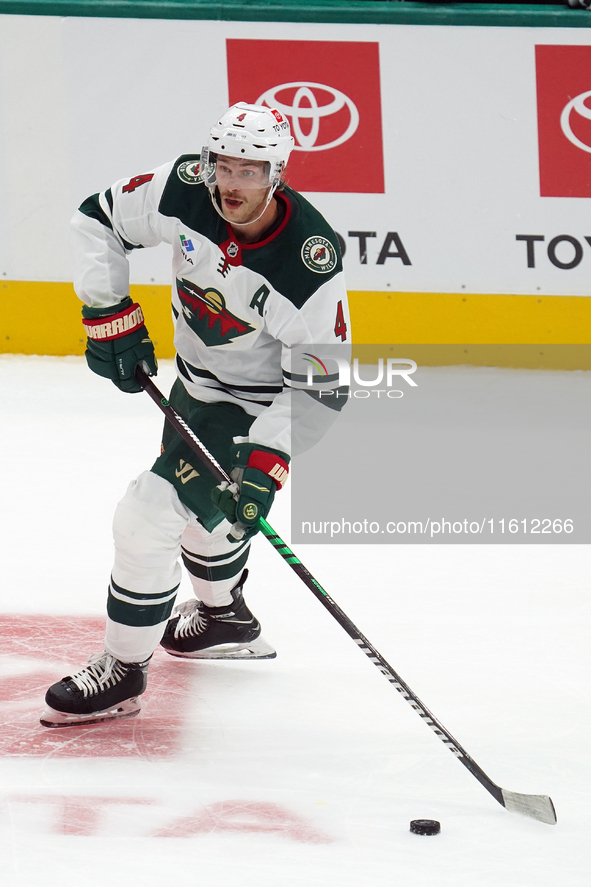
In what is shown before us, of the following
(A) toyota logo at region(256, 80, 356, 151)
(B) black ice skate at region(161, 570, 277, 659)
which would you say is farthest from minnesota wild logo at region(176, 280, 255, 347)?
(A) toyota logo at region(256, 80, 356, 151)

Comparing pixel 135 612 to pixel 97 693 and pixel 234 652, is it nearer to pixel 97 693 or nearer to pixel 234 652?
pixel 97 693

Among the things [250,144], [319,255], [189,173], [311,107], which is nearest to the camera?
[250,144]

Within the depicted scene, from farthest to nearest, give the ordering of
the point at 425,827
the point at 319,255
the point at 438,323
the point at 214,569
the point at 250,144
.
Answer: the point at 438,323 < the point at 214,569 < the point at 319,255 < the point at 250,144 < the point at 425,827

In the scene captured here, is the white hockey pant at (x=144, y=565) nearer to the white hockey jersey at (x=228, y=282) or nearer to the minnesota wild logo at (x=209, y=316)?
the white hockey jersey at (x=228, y=282)

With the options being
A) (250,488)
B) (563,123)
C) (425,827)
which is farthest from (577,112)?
(425,827)

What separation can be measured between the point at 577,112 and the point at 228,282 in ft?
10.9

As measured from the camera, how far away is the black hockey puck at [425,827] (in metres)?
1.93

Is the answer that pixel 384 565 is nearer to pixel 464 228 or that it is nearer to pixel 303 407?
pixel 303 407

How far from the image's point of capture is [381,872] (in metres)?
1.81

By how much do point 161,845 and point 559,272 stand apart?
12.7ft

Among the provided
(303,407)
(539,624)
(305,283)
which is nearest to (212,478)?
(303,407)

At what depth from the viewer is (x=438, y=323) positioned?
5.15 m

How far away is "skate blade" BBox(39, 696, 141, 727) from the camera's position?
7.56ft

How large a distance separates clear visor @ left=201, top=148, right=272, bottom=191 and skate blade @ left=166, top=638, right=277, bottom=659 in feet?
3.80
